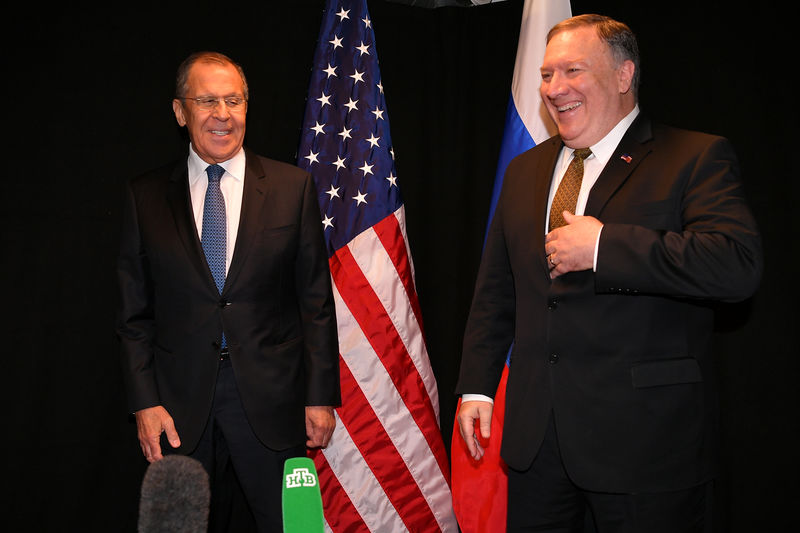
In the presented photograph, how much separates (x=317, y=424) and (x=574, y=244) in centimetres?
121

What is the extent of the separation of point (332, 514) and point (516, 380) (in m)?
1.48

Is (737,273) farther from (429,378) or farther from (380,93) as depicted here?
(380,93)

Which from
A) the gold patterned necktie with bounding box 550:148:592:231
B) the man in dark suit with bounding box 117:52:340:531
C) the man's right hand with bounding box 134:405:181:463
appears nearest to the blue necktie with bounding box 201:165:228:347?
the man in dark suit with bounding box 117:52:340:531

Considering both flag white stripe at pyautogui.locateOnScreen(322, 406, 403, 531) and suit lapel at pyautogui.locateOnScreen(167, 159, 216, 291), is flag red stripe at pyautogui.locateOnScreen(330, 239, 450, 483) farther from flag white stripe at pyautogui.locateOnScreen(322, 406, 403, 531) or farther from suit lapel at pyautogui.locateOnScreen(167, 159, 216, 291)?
suit lapel at pyautogui.locateOnScreen(167, 159, 216, 291)

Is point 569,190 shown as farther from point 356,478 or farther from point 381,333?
point 356,478

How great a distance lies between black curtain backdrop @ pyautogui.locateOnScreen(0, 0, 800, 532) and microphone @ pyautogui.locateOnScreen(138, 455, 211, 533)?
104 inches

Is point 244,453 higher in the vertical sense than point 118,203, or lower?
lower

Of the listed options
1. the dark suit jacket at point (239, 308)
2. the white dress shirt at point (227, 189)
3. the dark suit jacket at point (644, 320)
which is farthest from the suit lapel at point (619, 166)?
the white dress shirt at point (227, 189)

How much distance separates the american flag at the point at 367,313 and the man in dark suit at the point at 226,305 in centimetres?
54

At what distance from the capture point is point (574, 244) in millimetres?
1632

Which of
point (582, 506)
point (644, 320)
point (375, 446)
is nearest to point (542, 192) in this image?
point (644, 320)

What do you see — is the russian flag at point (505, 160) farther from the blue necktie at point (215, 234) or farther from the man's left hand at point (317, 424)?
the blue necktie at point (215, 234)

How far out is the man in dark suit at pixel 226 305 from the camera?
2.30 m

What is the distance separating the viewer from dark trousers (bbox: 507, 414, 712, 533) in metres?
1.65
